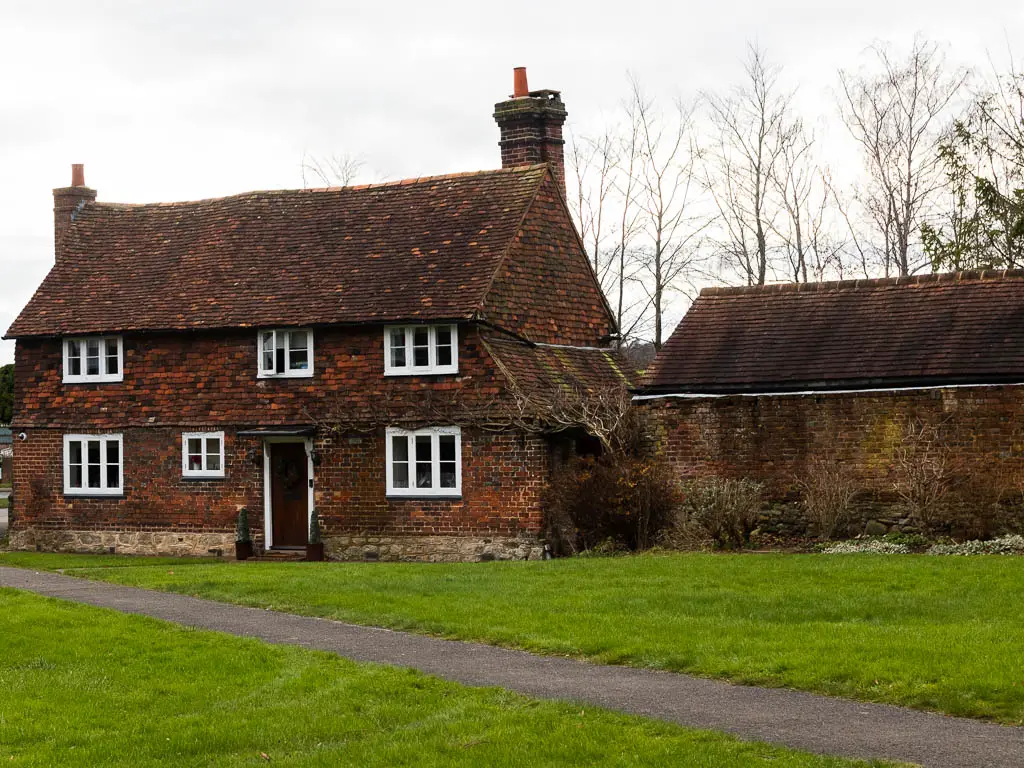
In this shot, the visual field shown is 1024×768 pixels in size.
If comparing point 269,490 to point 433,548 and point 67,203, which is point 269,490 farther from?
point 67,203

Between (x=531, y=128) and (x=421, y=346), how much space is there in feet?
20.3

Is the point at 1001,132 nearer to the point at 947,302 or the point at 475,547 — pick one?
the point at 947,302

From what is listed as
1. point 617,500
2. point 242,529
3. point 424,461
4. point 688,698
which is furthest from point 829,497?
point 688,698

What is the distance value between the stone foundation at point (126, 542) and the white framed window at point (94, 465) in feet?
2.93

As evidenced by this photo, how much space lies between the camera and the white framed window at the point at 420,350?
26812 millimetres

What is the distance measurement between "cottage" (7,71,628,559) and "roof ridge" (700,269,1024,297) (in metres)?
3.54

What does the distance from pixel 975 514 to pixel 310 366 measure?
42.7ft

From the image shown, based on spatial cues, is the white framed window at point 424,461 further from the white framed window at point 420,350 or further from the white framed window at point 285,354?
the white framed window at point 285,354

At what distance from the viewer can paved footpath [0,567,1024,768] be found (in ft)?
30.7

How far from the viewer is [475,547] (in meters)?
26.3

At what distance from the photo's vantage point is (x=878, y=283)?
25.8 meters

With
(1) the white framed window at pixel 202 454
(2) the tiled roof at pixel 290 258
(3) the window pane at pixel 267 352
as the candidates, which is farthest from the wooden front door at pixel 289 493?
(2) the tiled roof at pixel 290 258

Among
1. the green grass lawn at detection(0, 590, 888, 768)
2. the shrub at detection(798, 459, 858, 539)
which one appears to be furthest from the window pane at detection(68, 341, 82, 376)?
the green grass lawn at detection(0, 590, 888, 768)

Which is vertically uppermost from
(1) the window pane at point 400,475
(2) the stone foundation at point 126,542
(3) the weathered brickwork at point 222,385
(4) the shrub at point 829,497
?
(3) the weathered brickwork at point 222,385
